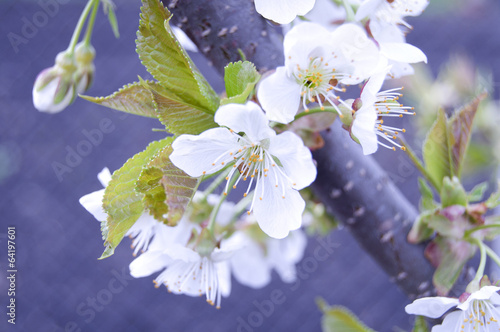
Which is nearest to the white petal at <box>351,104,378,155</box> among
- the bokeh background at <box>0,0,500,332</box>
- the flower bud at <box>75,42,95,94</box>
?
the flower bud at <box>75,42,95,94</box>

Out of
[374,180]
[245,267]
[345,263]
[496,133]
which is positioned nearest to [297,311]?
[345,263]

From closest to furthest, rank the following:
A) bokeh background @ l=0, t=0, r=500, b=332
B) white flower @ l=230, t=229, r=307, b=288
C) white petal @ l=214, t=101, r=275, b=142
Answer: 1. white petal @ l=214, t=101, r=275, b=142
2. white flower @ l=230, t=229, r=307, b=288
3. bokeh background @ l=0, t=0, r=500, b=332

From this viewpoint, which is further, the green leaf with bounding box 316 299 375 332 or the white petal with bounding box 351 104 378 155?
the green leaf with bounding box 316 299 375 332

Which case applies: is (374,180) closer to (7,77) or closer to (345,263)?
(345,263)

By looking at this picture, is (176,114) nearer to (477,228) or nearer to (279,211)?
(279,211)

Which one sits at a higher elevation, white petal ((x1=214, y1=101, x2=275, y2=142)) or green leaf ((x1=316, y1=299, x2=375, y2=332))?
white petal ((x1=214, y1=101, x2=275, y2=142))

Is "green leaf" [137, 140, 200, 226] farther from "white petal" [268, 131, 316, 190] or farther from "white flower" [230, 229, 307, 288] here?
"white flower" [230, 229, 307, 288]
